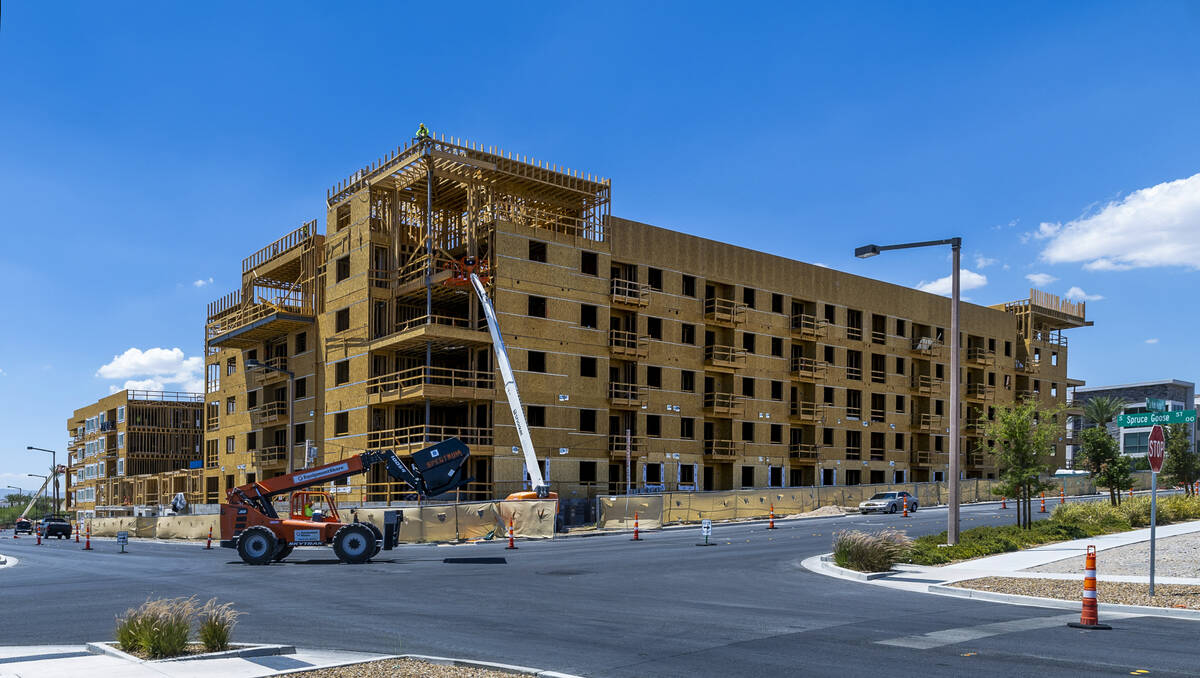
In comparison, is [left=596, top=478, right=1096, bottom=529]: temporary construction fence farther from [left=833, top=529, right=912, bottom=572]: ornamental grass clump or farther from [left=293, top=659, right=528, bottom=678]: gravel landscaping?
[left=293, top=659, right=528, bottom=678]: gravel landscaping

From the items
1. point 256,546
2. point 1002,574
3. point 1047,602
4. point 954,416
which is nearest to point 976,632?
point 1047,602

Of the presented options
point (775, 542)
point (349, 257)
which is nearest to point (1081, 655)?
point (775, 542)

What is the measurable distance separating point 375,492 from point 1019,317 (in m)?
60.2

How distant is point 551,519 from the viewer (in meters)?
42.3

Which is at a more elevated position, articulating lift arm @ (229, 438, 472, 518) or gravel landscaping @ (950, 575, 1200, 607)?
articulating lift arm @ (229, 438, 472, 518)

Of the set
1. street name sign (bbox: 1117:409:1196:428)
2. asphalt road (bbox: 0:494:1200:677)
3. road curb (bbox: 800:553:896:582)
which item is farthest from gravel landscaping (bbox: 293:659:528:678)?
street name sign (bbox: 1117:409:1196:428)

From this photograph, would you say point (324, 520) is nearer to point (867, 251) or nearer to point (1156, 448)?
point (867, 251)

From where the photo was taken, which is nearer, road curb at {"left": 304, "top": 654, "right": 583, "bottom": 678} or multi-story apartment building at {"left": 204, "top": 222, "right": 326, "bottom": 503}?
road curb at {"left": 304, "top": 654, "right": 583, "bottom": 678}

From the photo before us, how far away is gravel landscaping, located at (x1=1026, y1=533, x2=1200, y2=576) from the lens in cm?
2094

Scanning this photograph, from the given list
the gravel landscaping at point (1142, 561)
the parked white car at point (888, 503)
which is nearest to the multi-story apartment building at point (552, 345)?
the parked white car at point (888, 503)

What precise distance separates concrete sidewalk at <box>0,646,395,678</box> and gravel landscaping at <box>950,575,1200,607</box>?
12263mm

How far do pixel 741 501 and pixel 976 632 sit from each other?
3793 centimetres

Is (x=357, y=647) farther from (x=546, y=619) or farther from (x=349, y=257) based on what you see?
(x=349, y=257)

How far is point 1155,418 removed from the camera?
1914 cm
